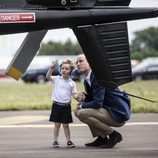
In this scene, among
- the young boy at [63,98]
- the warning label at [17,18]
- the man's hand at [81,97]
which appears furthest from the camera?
the young boy at [63,98]

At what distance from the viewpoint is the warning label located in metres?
8.47

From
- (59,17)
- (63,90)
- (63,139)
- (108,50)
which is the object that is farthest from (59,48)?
(59,17)

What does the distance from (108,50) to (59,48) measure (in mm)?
113577

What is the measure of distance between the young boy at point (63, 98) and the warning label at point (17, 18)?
5.14 feet

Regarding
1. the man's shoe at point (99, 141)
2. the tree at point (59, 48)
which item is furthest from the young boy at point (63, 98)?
the tree at point (59, 48)

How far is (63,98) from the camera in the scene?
10094mm

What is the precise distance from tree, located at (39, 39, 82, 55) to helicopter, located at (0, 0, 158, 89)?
357 feet

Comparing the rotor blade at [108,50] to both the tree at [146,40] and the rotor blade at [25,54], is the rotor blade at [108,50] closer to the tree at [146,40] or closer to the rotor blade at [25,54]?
the rotor blade at [25,54]

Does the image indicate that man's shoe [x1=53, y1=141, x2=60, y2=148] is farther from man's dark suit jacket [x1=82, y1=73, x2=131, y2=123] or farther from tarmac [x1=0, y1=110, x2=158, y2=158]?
man's dark suit jacket [x1=82, y1=73, x2=131, y2=123]

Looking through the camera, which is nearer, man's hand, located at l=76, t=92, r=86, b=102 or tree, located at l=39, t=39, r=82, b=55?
man's hand, located at l=76, t=92, r=86, b=102

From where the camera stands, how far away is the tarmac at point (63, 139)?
9.32 metres

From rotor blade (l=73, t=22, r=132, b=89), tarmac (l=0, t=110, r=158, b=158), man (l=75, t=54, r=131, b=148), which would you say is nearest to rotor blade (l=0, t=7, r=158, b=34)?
rotor blade (l=73, t=22, r=132, b=89)

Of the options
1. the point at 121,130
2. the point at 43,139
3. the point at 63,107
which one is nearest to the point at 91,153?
the point at 63,107

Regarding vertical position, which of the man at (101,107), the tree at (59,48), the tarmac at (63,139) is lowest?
the tarmac at (63,139)
